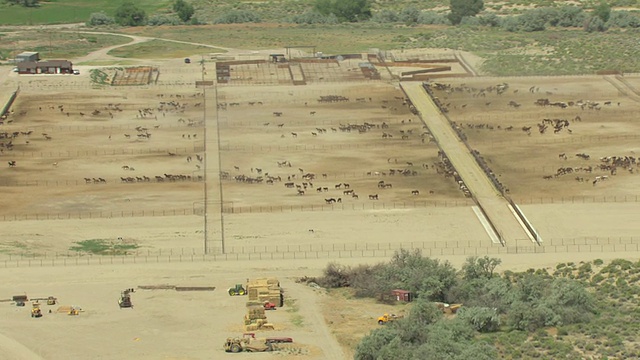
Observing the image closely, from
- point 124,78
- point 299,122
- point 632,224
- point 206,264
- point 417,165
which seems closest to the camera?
point 206,264

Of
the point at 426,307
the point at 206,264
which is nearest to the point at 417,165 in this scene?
the point at 206,264

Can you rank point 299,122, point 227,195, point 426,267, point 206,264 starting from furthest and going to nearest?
point 299,122, point 227,195, point 206,264, point 426,267

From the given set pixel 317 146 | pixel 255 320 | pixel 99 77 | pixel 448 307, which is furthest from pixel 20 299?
pixel 99 77

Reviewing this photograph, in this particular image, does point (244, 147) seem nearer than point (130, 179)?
No

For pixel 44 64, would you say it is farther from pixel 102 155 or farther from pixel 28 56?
pixel 102 155

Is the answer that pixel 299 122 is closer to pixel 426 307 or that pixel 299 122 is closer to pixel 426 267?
pixel 426 267

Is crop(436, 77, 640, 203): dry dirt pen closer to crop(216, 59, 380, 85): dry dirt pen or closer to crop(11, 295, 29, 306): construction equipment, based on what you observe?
A: crop(216, 59, 380, 85): dry dirt pen

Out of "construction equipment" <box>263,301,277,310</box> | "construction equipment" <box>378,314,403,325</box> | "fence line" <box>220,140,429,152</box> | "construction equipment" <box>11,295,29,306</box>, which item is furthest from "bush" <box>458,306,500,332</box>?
"fence line" <box>220,140,429,152</box>
